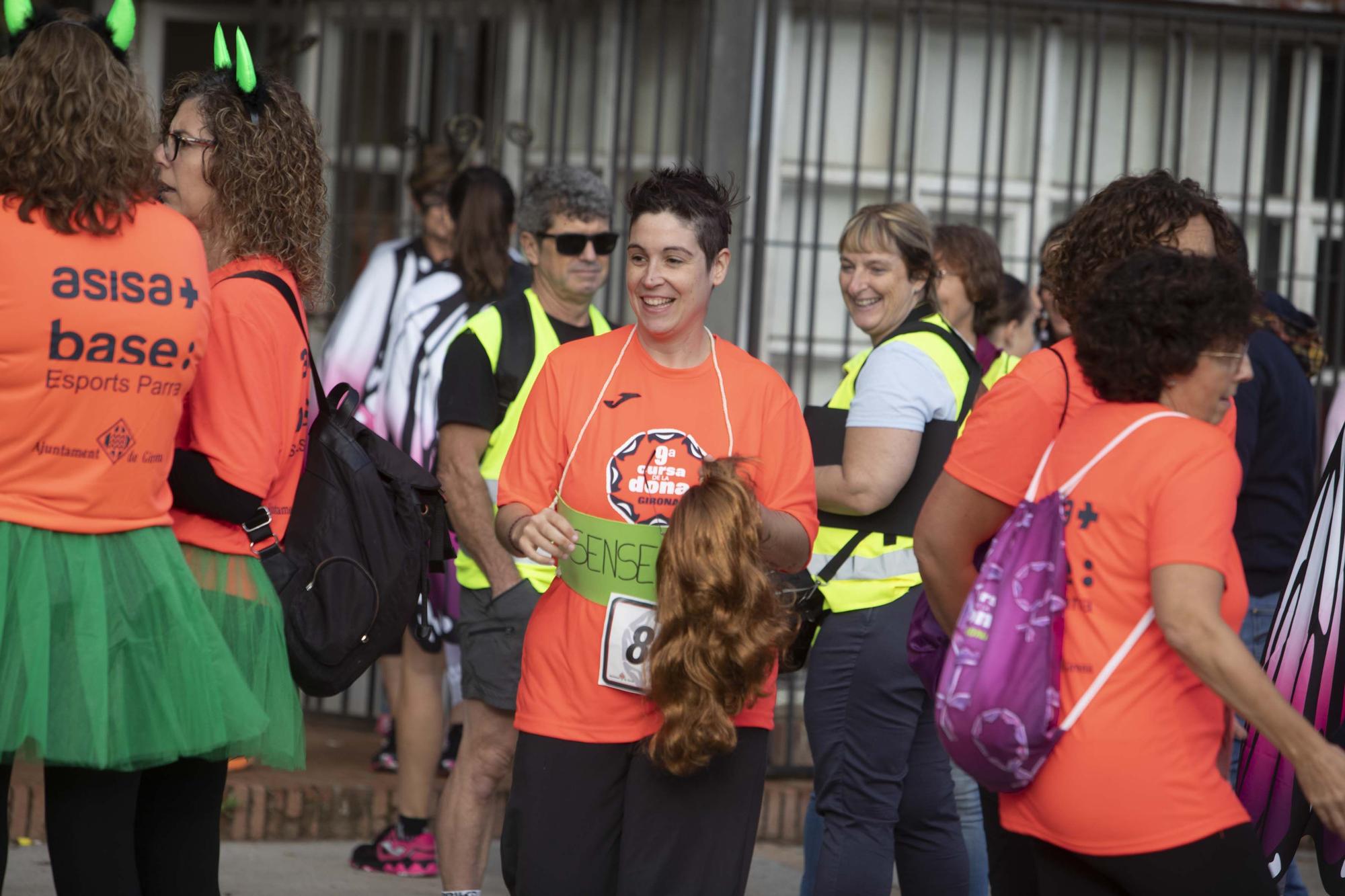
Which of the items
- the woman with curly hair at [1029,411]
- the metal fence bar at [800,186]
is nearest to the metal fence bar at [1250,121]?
the metal fence bar at [800,186]

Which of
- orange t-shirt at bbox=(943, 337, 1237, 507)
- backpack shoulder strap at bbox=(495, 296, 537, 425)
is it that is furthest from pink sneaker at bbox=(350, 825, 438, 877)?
orange t-shirt at bbox=(943, 337, 1237, 507)

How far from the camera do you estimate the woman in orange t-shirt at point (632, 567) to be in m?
3.27

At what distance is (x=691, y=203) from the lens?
3486 millimetres

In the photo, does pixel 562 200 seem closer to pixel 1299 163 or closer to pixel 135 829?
pixel 135 829

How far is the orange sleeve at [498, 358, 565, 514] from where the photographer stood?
338cm

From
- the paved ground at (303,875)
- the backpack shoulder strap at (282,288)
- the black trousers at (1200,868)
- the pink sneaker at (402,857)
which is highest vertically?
the backpack shoulder strap at (282,288)

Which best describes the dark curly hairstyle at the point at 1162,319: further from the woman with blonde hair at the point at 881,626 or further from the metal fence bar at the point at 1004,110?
the metal fence bar at the point at 1004,110

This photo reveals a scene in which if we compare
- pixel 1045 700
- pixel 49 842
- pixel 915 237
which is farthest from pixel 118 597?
pixel 915 237

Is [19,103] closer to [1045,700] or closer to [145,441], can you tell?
[145,441]

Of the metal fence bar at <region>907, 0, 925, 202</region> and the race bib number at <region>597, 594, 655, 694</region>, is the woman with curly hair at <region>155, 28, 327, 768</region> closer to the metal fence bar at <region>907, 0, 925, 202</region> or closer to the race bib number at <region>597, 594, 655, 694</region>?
the race bib number at <region>597, 594, 655, 694</region>

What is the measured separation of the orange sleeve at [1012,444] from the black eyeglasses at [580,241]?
1.90 metres

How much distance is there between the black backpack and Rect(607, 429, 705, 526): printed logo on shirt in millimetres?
401

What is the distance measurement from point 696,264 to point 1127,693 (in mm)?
1364

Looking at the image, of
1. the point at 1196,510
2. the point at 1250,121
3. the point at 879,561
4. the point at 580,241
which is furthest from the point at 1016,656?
the point at 1250,121
